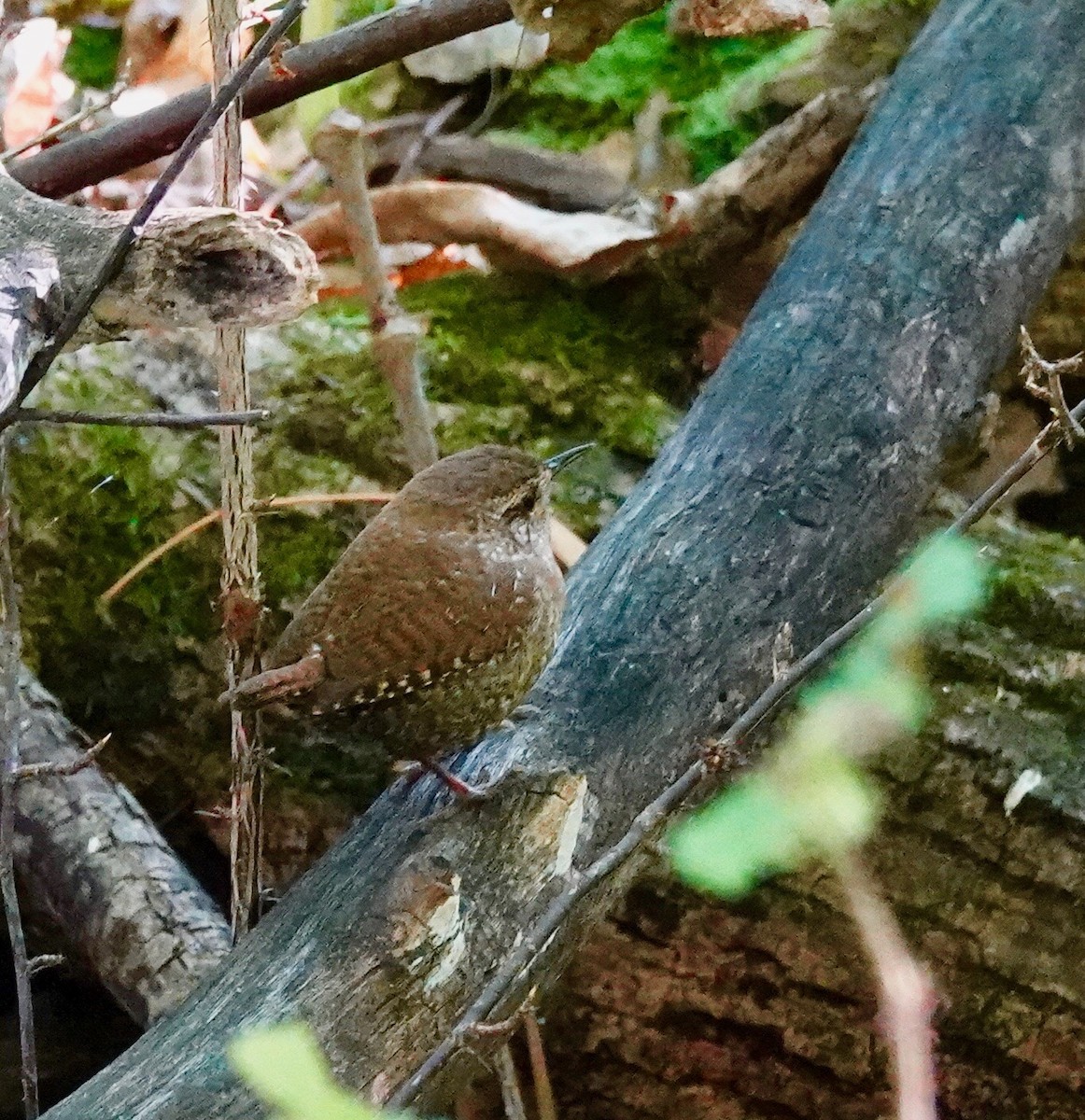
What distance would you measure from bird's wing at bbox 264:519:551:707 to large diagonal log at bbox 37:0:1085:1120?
17 cm

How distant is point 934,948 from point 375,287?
53.7 inches

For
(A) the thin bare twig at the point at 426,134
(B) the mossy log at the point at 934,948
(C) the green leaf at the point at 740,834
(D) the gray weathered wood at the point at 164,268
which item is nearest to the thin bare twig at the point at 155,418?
(D) the gray weathered wood at the point at 164,268

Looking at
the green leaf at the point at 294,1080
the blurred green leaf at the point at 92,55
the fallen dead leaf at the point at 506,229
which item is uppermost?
the blurred green leaf at the point at 92,55

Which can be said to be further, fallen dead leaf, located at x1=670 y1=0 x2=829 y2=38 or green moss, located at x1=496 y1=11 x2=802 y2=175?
green moss, located at x1=496 y1=11 x2=802 y2=175

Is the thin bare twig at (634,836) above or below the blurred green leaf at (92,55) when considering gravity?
below

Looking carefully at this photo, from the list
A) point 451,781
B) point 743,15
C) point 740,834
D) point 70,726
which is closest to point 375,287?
point 743,15

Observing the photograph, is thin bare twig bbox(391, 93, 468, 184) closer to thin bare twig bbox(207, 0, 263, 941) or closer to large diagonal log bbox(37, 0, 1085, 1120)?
large diagonal log bbox(37, 0, 1085, 1120)

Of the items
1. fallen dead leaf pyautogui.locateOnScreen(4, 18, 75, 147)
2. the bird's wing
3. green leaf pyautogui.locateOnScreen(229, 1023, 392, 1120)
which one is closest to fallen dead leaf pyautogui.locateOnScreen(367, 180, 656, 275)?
fallen dead leaf pyautogui.locateOnScreen(4, 18, 75, 147)

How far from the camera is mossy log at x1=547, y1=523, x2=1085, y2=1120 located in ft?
5.72

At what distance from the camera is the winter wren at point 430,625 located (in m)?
1.38

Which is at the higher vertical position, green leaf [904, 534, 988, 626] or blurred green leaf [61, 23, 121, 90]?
blurred green leaf [61, 23, 121, 90]

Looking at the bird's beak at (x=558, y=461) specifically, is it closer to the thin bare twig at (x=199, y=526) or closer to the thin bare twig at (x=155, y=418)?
the thin bare twig at (x=199, y=526)

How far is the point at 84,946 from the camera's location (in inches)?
73.0

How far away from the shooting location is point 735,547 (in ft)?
5.63
